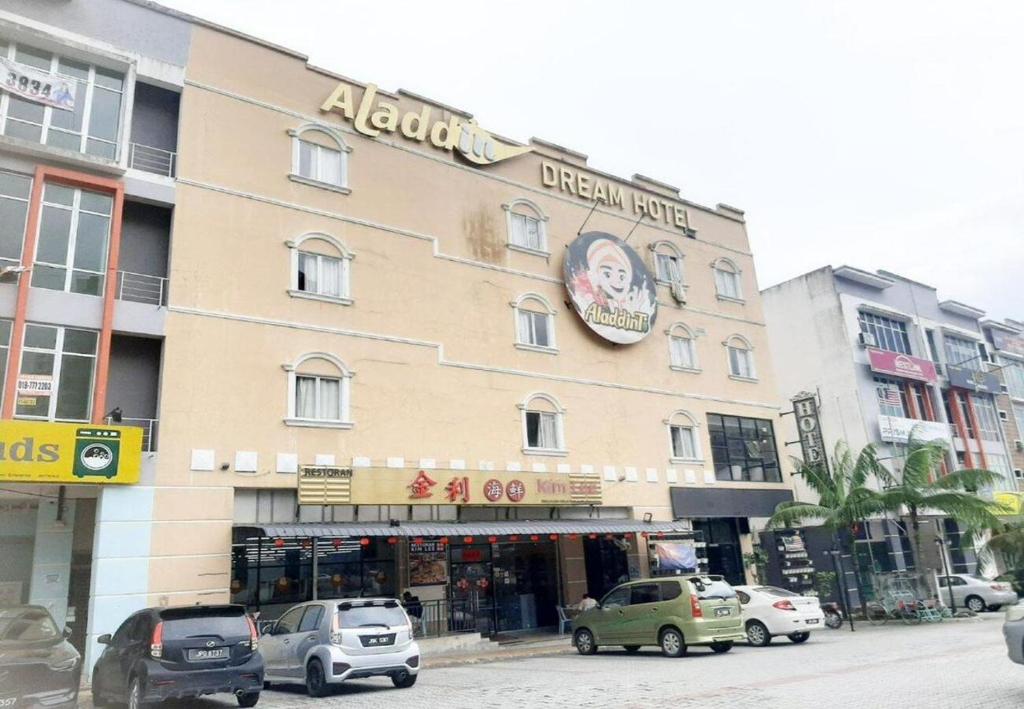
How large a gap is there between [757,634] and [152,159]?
62.1ft

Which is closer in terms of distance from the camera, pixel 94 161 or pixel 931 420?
pixel 94 161

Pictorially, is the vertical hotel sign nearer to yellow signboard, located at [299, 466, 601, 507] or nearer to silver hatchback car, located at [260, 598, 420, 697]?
yellow signboard, located at [299, 466, 601, 507]

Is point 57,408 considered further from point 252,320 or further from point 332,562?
point 332,562

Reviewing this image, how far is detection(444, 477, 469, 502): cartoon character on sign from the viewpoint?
2012 centimetres

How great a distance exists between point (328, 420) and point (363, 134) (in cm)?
870

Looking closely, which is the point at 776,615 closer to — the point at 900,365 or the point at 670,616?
the point at 670,616

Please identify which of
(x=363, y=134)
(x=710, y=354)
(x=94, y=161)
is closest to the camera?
(x=94, y=161)

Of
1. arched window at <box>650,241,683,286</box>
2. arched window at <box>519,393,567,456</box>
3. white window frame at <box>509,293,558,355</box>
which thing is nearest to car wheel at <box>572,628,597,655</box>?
arched window at <box>519,393,567,456</box>

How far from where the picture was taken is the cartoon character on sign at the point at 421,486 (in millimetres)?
19422

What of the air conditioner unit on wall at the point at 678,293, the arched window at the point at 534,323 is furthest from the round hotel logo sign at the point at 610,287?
the air conditioner unit on wall at the point at 678,293

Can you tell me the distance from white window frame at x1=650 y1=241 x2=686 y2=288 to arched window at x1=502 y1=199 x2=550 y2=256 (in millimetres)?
4965

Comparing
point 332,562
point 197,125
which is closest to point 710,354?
point 332,562

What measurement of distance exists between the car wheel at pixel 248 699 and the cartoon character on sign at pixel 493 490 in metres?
9.76

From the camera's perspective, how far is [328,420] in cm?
1944
